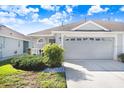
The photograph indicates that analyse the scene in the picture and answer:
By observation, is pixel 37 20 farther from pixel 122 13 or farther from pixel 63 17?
pixel 122 13

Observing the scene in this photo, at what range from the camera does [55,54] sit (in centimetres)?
1374

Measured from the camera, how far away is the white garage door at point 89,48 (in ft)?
63.7

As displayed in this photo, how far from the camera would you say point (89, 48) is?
19516 millimetres

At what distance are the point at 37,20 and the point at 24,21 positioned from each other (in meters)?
2.17

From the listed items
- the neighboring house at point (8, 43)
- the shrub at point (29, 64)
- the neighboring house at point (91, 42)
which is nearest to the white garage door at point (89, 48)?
the neighboring house at point (91, 42)

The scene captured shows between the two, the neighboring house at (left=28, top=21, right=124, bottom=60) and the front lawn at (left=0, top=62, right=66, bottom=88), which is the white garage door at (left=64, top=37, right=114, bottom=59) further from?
the front lawn at (left=0, top=62, right=66, bottom=88)

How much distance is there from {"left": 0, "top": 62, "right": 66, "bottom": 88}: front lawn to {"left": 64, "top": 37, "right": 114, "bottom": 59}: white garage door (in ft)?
24.4

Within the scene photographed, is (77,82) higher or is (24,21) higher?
(24,21)

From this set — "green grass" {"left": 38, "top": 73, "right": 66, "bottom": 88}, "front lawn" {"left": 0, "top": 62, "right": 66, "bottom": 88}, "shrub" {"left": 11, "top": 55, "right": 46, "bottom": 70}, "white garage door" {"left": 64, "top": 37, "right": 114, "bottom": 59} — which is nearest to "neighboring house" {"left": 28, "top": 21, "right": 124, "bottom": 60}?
"white garage door" {"left": 64, "top": 37, "right": 114, "bottom": 59}

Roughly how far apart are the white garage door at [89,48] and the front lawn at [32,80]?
24.4 feet

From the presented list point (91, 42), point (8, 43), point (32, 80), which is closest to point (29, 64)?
point (32, 80)

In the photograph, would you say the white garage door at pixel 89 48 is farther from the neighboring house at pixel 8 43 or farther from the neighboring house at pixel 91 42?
the neighboring house at pixel 8 43
